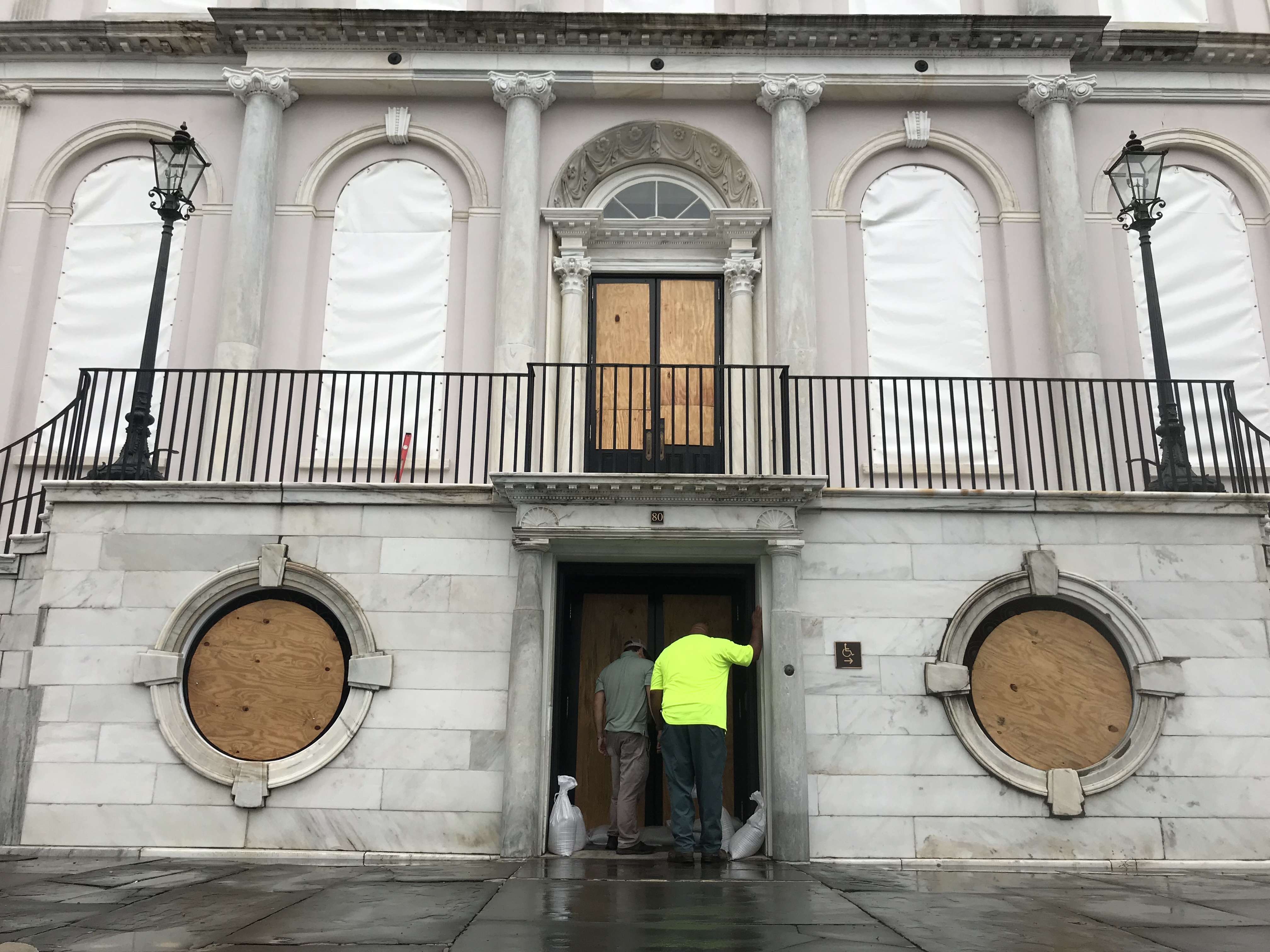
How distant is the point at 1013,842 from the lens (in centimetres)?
883

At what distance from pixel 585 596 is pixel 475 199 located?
5.49 metres

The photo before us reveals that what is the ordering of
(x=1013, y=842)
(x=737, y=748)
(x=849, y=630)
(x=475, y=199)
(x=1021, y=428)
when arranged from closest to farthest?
(x=1013, y=842)
(x=849, y=630)
(x=737, y=748)
(x=1021, y=428)
(x=475, y=199)

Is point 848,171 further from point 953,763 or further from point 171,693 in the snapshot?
point 171,693

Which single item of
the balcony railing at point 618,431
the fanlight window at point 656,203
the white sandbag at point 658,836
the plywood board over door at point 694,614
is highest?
the fanlight window at point 656,203

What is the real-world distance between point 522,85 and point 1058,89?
22.4ft

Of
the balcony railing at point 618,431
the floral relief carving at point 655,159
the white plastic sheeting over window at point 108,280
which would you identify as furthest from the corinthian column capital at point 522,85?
the white plastic sheeting over window at point 108,280

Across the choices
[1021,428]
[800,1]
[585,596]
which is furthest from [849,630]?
[800,1]

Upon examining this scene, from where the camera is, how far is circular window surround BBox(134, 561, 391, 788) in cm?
901

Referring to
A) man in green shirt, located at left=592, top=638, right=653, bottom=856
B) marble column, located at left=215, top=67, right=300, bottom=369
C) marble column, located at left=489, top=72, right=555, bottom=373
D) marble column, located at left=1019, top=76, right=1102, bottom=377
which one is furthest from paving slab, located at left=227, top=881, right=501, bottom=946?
marble column, located at left=1019, top=76, right=1102, bottom=377

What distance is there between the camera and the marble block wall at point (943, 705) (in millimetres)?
8836

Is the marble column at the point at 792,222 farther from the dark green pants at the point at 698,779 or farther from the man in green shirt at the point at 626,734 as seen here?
the dark green pants at the point at 698,779

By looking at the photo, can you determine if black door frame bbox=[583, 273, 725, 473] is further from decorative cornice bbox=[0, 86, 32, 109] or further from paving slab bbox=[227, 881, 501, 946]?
decorative cornice bbox=[0, 86, 32, 109]

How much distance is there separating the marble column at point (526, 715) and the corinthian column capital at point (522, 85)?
6429mm

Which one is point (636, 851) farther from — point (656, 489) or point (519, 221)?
point (519, 221)
